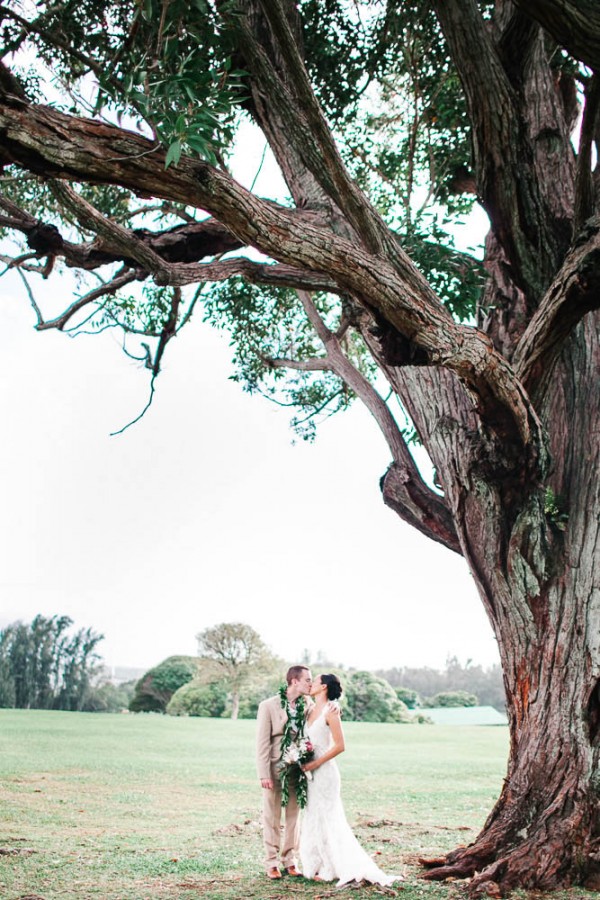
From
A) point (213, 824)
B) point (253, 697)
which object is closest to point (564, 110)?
A: point (213, 824)

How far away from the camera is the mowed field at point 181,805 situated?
19.2 feet

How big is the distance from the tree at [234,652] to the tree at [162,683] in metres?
0.97

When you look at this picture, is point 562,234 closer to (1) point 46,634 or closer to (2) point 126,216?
(2) point 126,216

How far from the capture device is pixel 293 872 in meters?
6.14

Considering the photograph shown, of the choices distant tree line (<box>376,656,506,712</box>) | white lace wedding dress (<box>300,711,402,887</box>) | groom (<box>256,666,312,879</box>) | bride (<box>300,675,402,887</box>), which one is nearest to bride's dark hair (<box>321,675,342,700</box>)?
bride (<box>300,675,402,887</box>)

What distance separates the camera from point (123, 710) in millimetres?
24109

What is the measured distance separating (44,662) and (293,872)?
15.7 metres

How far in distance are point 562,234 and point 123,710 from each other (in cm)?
2158

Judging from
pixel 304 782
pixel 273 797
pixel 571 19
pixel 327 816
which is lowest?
pixel 327 816

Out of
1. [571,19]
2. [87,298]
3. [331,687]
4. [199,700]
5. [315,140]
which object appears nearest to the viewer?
[571,19]

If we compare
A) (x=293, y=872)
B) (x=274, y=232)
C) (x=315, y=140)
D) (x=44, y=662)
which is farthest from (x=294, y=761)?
(x=44, y=662)

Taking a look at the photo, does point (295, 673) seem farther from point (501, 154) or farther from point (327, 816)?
point (501, 154)

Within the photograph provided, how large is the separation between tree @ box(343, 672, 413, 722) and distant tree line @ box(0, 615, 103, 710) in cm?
803

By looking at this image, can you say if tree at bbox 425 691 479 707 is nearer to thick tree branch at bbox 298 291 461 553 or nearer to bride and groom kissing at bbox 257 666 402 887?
bride and groom kissing at bbox 257 666 402 887
